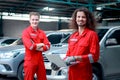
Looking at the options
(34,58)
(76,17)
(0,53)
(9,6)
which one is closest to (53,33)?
(0,53)

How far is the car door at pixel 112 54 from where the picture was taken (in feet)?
23.0

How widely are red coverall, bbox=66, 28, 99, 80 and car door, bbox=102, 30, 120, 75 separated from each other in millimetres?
3255

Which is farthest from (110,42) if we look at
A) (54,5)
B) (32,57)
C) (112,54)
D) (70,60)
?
(54,5)

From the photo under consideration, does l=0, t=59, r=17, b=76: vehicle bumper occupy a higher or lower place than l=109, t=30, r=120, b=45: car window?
lower

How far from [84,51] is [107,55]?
3.48 meters

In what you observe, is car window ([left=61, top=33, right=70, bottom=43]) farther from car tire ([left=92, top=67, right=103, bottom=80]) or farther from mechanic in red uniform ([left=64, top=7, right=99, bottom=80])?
mechanic in red uniform ([left=64, top=7, right=99, bottom=80])

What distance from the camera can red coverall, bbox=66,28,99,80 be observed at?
358cm

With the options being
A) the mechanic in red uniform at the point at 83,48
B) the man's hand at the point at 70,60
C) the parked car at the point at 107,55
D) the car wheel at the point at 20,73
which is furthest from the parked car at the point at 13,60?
the man's hand at the point at 70,60

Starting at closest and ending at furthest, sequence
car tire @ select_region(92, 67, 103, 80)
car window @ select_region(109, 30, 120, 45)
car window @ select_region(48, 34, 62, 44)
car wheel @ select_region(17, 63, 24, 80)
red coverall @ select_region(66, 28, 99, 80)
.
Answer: red coverall @ select_region(66, 28, 99, 80), car tire @ select_region(92, 67, 103, 80), car window @ select_region(109, 30, 120, 45), car wheel @ select_region(17, 63, 24, 80), car window @ select_region(48, 34, 62, 44)

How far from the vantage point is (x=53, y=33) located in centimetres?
884

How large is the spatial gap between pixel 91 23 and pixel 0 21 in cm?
2536

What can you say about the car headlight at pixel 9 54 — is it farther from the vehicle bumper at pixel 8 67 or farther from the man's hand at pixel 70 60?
the man's hand at pixel 70 60

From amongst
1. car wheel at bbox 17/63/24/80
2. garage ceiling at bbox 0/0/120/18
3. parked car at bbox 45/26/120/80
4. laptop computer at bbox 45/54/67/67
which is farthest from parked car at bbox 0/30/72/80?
garage ceiling at bbox 0/0/120/18

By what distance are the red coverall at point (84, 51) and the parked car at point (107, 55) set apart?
271cm
